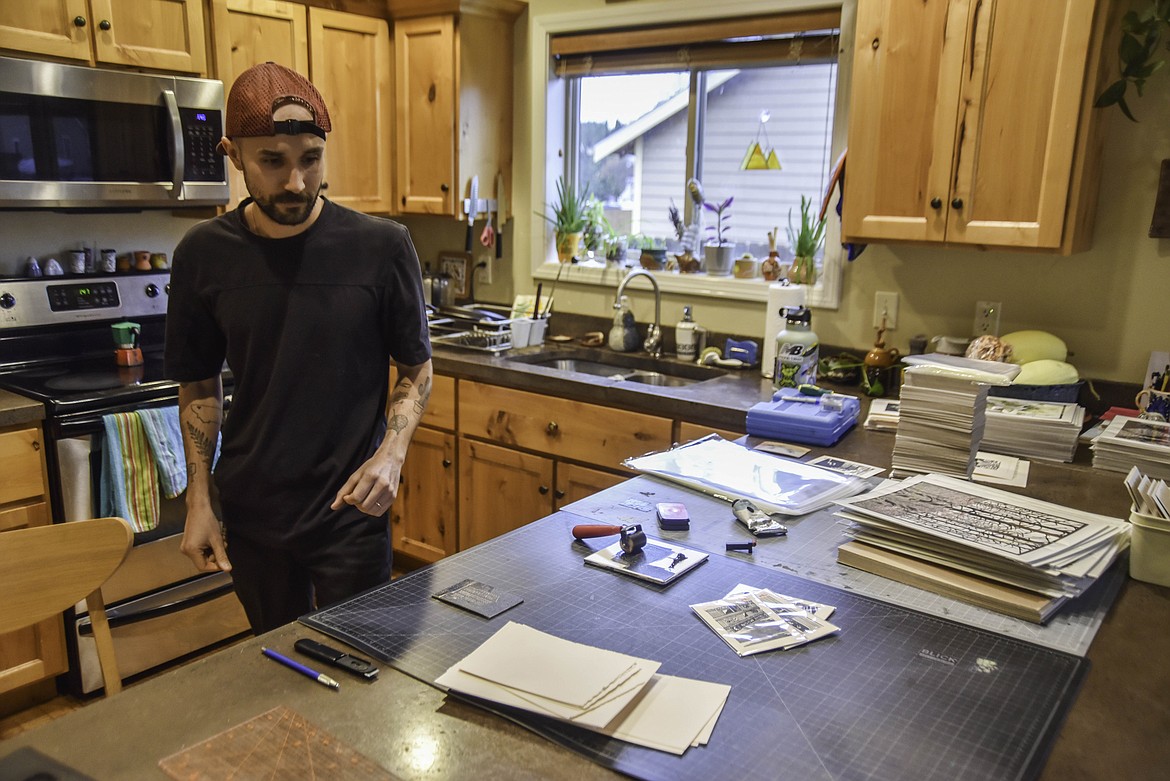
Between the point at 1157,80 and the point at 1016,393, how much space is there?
0.87m

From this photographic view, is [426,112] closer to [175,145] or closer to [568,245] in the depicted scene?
[568,245]

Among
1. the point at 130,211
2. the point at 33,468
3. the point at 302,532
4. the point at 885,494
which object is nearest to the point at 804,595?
the point at 885,494

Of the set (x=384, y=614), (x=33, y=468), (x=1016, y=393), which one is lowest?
(x=33, y=468)

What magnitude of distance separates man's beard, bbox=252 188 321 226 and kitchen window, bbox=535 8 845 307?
5.78 ft

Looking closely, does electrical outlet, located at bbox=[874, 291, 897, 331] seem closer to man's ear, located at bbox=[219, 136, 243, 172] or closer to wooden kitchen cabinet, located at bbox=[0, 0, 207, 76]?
man's ear, located at bbox=[219, 136, 243, 172]

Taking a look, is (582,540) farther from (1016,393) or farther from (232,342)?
(1016,393)

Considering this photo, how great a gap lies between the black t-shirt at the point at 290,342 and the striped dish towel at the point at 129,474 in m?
0.88

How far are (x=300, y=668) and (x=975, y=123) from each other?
2.03 metres

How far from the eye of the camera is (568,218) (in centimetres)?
347

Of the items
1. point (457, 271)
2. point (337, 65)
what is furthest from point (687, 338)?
point (337, 65)

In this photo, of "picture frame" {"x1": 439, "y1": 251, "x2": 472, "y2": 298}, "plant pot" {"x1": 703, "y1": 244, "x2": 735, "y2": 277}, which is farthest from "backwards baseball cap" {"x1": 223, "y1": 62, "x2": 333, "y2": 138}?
"picture frame" {"x1": 439, "y1": 251, "x2": 472, "y2": 298}

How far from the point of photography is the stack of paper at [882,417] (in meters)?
2.17

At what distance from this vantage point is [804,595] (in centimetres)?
126

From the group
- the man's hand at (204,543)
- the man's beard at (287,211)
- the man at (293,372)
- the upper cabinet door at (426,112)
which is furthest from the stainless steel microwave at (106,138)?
the man's hand at (204,543)
